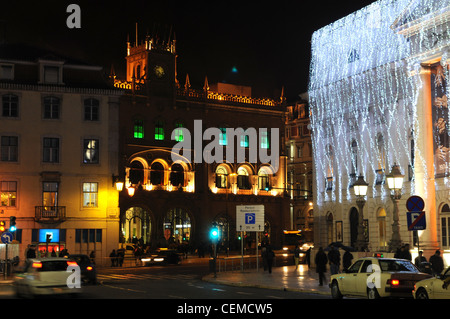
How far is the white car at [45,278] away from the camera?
83.1 feet

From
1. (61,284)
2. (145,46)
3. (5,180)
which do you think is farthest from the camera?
(145,46)

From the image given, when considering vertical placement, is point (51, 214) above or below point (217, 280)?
above

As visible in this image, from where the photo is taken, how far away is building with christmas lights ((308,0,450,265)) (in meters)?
42.3

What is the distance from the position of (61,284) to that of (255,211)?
2117cm

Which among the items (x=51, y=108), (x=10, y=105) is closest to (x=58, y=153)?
(x=51, y=108)

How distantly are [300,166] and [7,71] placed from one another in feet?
158

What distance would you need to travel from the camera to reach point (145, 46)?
253ft

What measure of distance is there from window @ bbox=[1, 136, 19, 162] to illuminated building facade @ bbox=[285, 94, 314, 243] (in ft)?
146

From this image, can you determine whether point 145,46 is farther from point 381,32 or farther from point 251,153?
point 381,32

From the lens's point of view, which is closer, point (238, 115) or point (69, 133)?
point (69, 133)

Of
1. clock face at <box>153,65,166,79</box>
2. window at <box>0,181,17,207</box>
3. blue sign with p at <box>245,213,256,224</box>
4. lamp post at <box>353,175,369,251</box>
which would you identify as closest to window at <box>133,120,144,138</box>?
clock face at <box>153,65,166,79</box>

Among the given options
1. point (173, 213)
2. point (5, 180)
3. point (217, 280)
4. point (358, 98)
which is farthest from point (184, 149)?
point (217, 280)

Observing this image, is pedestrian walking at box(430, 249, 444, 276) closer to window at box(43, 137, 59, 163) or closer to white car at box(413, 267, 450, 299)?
white car at box(413, 267, 450, 299)

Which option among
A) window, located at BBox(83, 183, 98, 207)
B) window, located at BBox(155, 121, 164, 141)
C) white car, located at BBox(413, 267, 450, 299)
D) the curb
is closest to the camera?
white car, located at BBox(413, 267, 450, 299)
